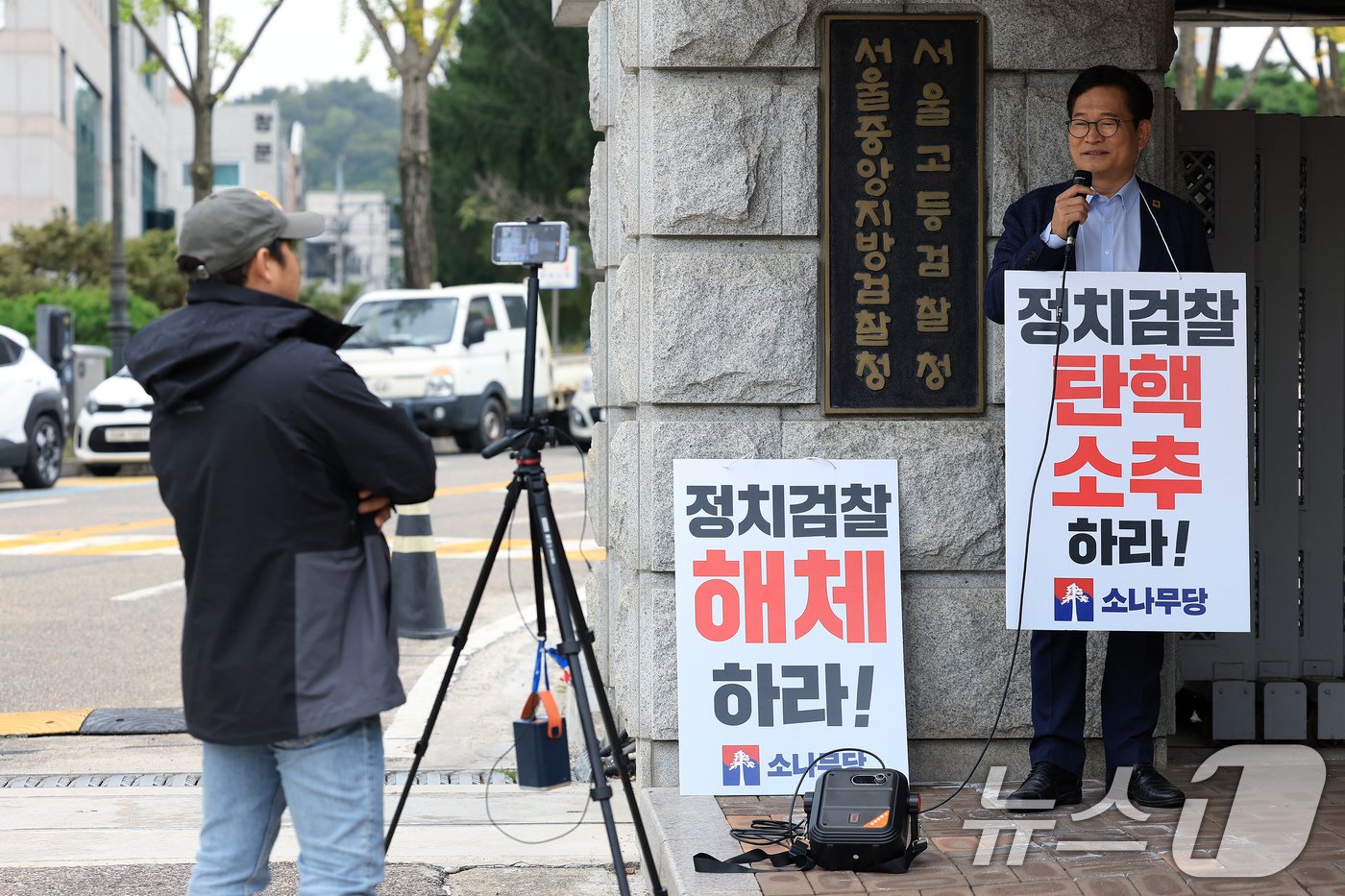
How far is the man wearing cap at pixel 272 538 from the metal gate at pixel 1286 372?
3804mm

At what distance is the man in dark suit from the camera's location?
4.78 meters

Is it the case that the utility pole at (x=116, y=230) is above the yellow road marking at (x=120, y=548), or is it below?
above

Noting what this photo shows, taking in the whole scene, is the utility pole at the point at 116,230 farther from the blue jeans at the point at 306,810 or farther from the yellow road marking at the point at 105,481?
the blue jeans at the point at 306,810

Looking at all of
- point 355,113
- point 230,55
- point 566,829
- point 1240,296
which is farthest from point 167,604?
point 355,113

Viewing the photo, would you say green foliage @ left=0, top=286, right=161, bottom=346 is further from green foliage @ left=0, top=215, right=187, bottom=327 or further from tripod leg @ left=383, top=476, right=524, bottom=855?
tripod leg @ left=383, top=476, right=524, bottom=855

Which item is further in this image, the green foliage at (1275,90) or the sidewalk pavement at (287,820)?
the green foliage at (1275,90)

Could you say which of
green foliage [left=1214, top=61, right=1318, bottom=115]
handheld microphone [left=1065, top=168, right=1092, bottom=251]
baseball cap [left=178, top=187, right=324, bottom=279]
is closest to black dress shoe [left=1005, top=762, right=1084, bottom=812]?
handheld microphone [left=1065, top=168, right=1092, bottom=251]

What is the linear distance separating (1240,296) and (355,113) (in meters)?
119

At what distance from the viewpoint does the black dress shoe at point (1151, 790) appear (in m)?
4.80

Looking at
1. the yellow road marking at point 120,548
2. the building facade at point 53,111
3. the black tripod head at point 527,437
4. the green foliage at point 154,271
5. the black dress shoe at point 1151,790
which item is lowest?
the black dress shoe at point 1151,790

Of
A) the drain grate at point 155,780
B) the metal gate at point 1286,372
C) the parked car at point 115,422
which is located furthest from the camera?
the parked car at point 115,422

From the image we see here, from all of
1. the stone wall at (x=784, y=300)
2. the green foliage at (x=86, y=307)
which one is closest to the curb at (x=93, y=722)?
the stone wall at (x=784, y=300)

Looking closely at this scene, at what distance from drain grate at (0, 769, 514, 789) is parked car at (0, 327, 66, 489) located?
11312 mm

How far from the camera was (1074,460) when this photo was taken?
15.6 ft
